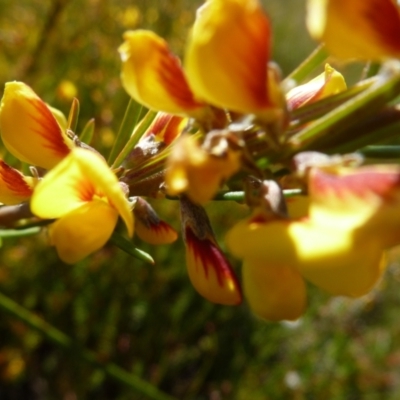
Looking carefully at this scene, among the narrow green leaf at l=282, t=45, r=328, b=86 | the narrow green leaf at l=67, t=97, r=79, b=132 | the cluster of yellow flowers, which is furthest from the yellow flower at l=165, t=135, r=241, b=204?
the narrow green leaf at l=67, t=97, r=79, b=132

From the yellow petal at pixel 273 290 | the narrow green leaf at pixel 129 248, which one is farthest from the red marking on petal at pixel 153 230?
the yellow petal at pixel 273 290

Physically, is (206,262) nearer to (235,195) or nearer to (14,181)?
(235,195)

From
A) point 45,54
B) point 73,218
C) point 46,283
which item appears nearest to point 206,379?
point 46,283

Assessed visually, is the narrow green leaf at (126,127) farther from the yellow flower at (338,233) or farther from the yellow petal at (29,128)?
the yellow flower at (338,233)

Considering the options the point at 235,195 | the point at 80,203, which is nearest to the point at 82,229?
the point at 80,203

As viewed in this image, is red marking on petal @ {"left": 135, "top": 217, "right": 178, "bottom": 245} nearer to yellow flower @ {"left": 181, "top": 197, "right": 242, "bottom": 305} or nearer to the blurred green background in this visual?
yellow flower @ {"left": 181, "top": 197, "right": 242, "bottom": 305}
